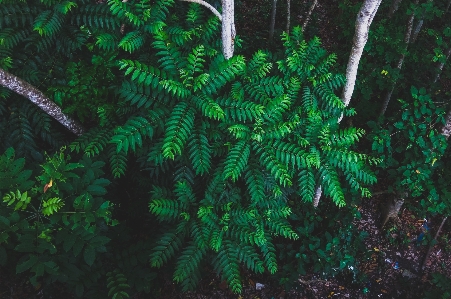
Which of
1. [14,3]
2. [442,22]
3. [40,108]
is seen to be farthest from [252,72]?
[442,22]

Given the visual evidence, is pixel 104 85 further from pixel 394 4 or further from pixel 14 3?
pixel 394 4

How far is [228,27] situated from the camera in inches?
190

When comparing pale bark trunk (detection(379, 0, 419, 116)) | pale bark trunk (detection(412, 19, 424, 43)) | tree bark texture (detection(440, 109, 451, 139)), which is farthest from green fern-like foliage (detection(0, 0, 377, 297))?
pale bark trunk (detection(412, 19, 424, 43))

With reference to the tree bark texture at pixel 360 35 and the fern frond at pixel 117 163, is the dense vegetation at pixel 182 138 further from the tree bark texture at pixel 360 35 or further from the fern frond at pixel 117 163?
the tree bark texture at pixel 360 35

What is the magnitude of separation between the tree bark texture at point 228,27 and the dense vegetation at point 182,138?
0.18 metres

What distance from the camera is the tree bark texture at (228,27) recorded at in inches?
182

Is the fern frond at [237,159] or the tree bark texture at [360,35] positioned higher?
the tree bark texture at [360,35]

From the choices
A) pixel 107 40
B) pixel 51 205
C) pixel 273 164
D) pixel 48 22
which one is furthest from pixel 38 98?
pixel 273 164

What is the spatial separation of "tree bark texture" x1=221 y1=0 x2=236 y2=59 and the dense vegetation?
7.3 inches

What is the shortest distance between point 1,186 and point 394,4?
7.21 metres

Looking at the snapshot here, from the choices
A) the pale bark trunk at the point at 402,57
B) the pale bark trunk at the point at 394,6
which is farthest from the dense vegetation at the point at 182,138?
the pale bark trunk at the point at 394,6

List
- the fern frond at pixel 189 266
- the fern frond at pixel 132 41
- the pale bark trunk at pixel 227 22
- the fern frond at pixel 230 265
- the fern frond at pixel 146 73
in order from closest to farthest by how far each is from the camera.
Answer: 1. the fern frond at pixel 146 73
2. the pale bark trunk at pixel 227 22
3. the fern frond at pixel 132 41
4. the fern frond at pixel 189 266
5. the fern frond at pixel 230 265

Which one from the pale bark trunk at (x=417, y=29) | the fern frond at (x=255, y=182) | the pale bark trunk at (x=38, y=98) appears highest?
the pale bark trunk at (x=417, y=29)

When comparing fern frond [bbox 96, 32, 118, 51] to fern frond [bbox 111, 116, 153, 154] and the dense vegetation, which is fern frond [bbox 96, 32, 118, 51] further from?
fern frond [bbox 111, 116, 153, 154]
